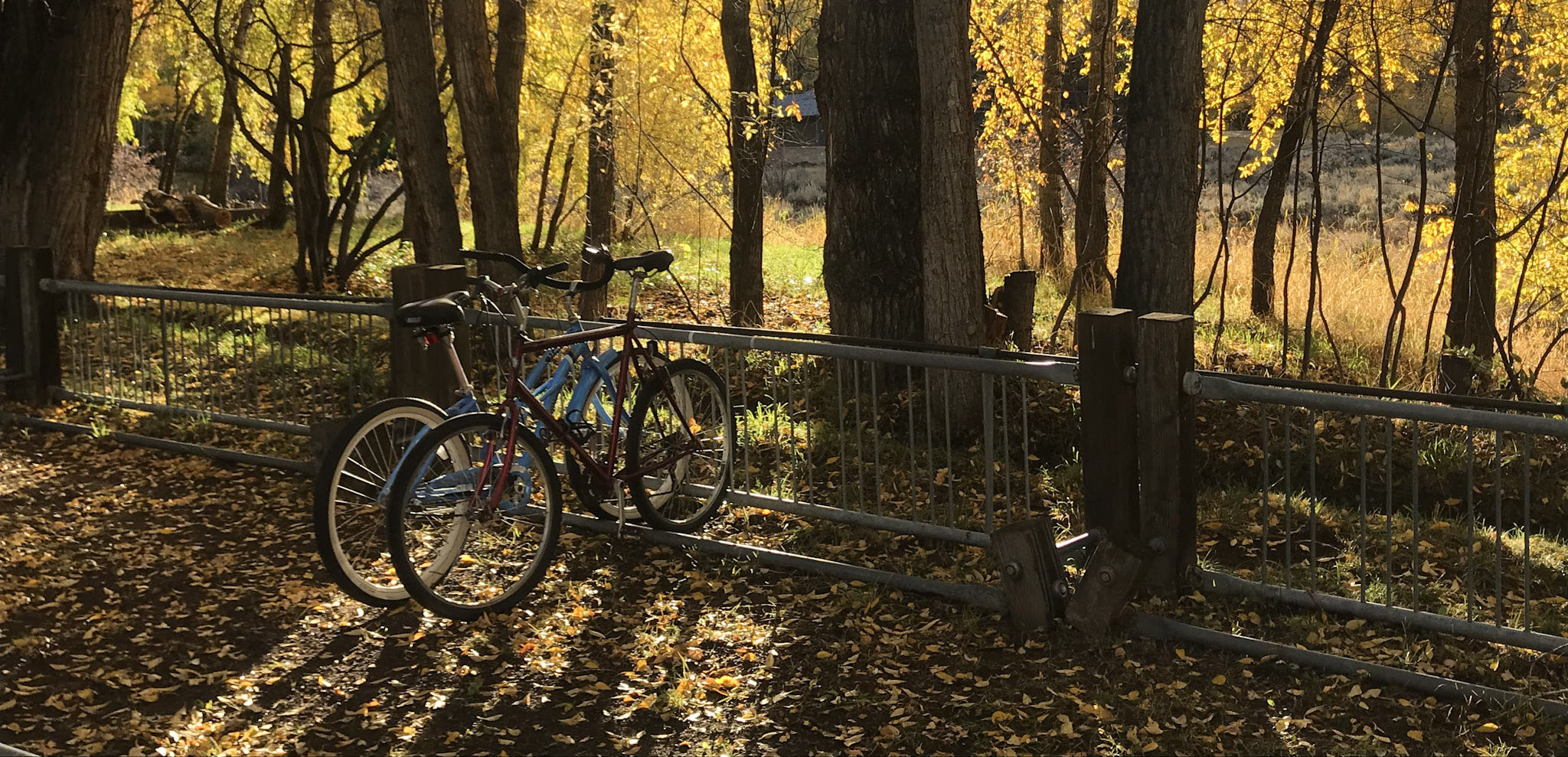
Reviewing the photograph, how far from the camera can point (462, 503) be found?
529cm

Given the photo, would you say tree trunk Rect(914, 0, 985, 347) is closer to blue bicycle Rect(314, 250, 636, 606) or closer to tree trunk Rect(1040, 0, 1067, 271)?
blue bicycle Rect(314, 250, 636, 606)

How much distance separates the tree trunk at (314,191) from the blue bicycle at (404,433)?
10.1 metres

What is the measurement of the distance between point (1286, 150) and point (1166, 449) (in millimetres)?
8157

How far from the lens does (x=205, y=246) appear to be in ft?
70.4

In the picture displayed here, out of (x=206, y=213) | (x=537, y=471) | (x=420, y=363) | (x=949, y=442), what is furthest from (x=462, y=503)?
(x=206, y=213)

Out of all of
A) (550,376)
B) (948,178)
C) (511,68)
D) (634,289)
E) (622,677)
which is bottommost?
(622,677)

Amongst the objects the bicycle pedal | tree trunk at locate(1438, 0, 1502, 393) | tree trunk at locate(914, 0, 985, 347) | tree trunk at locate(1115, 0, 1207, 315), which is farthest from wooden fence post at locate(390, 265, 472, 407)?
tree trunk at locate(1438, 0, 1502, 393)

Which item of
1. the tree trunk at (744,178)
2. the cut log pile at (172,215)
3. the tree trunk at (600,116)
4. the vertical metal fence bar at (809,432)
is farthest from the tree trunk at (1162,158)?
the cut log pile at (172,215)

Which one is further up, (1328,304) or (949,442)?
Answer: (1328,304)

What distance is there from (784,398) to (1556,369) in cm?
830

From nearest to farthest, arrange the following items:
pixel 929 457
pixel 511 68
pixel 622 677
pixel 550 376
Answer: pixel 622 677 < pixel 929 457 < pixel 550 376 < pixel 511 68

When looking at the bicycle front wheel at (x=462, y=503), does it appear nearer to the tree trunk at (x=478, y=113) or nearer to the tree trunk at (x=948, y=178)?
the tree trunk at (x=948, y=178)

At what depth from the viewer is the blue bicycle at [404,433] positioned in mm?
5125

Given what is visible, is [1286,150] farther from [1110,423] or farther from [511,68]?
[511,68]
